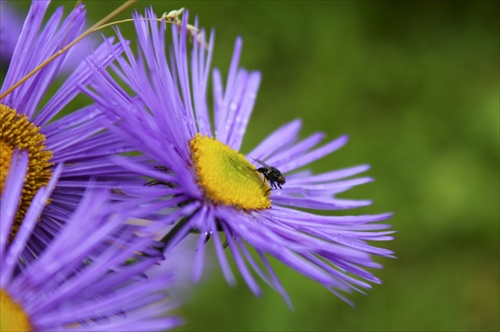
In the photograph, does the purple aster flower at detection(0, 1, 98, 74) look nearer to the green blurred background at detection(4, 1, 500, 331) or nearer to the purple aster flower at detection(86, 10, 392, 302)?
the purple aster flower at detection(86, 10, 392, 302)

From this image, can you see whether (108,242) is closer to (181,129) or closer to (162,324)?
(162,324)

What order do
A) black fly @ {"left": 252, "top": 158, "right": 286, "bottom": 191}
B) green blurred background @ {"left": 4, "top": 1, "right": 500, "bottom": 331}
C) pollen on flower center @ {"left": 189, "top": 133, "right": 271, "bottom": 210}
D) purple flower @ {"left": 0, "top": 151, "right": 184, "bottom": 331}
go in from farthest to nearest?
green blurred background @ {"left": 4, "top": 1, "right": 500, "bottom": 331} < black fly @ {"left": 252, "top": 158, "right": 286, "bottom": 191} < pollen on flower center @ {"left": 189, "top": 133, "right": 271, "bottom": 210} < purple flower @ {"left": 0, "top": 151, "right": 184, "bottom": 331}

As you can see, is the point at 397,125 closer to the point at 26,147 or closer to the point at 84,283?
the point at 26,147

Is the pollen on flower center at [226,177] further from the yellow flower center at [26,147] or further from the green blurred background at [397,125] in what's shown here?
the green blurred background at [397,125]

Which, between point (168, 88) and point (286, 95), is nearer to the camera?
point (168, 88)

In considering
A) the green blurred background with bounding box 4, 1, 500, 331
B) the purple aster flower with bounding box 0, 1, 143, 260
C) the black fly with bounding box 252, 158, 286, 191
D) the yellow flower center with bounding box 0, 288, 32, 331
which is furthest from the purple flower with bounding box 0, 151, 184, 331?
the green blurred background with bounding box 4, 1, 500, 331

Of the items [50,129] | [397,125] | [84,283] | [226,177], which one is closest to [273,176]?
[226,177]

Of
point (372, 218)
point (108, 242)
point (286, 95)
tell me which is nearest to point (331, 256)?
point (372, 218)

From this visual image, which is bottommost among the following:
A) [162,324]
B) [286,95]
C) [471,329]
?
[471,329]
